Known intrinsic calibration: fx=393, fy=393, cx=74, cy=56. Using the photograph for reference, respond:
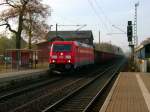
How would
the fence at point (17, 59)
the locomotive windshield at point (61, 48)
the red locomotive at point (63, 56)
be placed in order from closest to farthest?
the red locomotive at point (63, 56), the locomotive windshield at point (61, 48), the fence at point (17, 59)

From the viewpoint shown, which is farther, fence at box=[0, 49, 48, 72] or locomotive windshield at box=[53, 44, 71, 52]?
Answer: fence at box=[0, 49, 48, 72]

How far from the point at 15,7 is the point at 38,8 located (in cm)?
357

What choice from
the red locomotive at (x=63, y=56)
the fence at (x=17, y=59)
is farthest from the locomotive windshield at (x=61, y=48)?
the fence at (x=17, y=59)

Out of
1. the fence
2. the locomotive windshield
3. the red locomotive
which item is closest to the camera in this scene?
the red locomotive

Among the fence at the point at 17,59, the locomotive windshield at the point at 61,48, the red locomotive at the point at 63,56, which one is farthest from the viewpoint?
→ the fence at the point at 17,59

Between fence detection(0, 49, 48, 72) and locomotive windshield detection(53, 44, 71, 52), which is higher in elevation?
locomotive windshield detection(53, 44, 71, 52)

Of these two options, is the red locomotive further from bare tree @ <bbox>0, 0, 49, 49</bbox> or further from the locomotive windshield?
bare tree @ <bbox>0, 0, 49, 49</bbox>

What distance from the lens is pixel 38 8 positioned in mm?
50812

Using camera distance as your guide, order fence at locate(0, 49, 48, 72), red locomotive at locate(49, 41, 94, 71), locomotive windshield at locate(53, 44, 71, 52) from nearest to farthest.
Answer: red locomotive at locate(49, 41, 94, 71) < locomotive windshield at locate(53, 44, 71, 52) < fence at locate(0, 49, 48, 72)

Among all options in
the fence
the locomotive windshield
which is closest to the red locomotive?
the locomotive windshield

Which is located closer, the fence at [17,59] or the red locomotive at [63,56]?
the red locomotive at [63,56]

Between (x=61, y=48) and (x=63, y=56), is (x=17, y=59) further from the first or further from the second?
(x=63, y=56)

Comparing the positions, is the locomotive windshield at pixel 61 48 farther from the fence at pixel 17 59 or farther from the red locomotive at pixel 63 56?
the fence at pixel 17 59

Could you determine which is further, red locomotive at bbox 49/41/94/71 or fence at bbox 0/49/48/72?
fence at bbox 0/49/48/72
